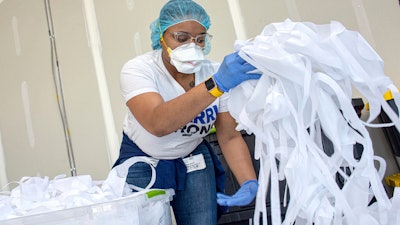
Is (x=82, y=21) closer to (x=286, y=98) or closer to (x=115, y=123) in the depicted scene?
(x=115, y=123)

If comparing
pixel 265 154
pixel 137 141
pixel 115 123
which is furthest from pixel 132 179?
pixel 115 123

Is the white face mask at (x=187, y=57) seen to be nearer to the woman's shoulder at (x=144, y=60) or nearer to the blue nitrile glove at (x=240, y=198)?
the woman's shoulder at (x=144, y=60)

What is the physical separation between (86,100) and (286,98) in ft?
5.47

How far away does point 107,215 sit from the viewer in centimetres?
54

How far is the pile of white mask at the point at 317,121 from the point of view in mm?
469

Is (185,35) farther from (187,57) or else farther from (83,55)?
(83,55)

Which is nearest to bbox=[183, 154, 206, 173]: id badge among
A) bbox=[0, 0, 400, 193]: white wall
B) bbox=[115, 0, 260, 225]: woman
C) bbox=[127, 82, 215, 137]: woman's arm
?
bbox=[115, 0, 260, 225]: woman

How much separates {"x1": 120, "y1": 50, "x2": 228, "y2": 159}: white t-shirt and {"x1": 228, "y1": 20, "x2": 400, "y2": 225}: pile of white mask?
38cm

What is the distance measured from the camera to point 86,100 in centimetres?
194

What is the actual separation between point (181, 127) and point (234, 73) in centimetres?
25

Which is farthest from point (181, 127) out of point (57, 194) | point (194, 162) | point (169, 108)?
point (57, 194)

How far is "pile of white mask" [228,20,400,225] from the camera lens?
1.54 ft

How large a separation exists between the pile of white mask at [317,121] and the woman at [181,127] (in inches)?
9.9

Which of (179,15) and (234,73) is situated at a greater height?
(179,15)
